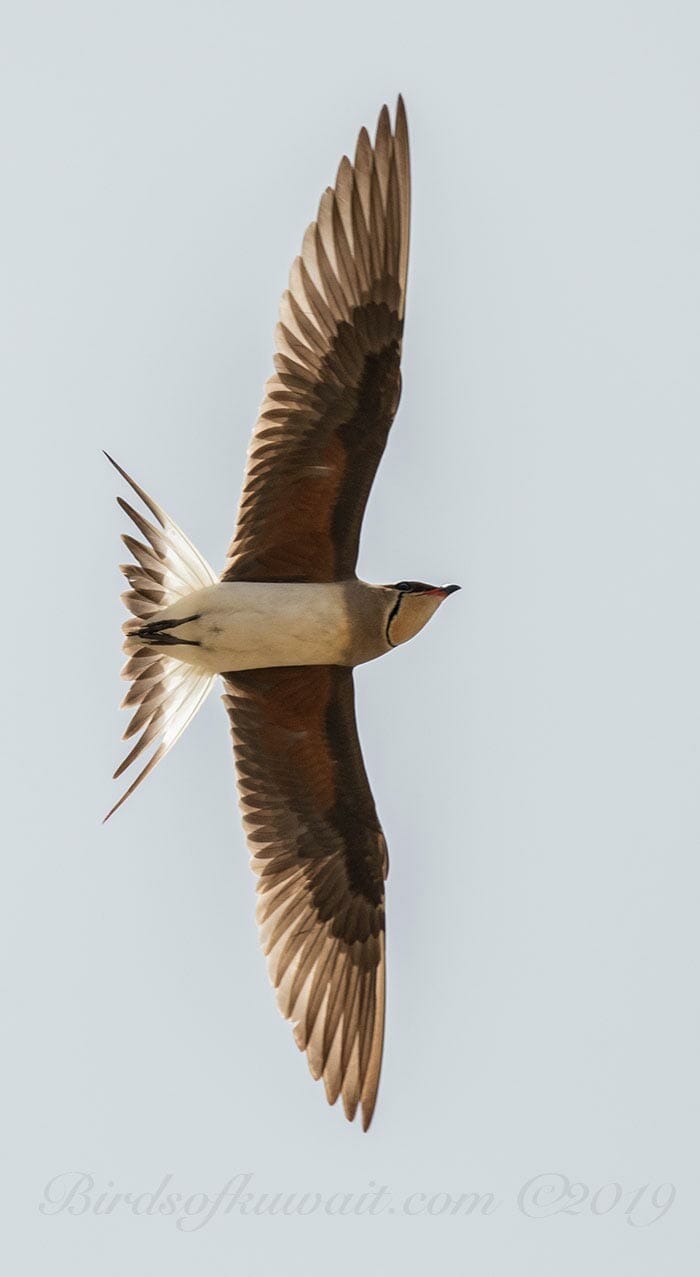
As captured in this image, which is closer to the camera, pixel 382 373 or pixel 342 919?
pixel 382 373

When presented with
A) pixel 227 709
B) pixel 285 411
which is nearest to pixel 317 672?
pixel 227 709

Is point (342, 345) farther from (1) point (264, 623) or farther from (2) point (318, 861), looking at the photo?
(2) point (318, 861)

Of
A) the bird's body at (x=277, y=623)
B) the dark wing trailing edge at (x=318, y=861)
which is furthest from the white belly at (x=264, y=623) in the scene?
the dark wing trailing edge at (x=318, y=861)

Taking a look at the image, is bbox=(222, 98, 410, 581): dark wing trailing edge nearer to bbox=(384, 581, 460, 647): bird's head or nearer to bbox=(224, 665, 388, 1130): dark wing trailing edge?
bbox=(384, 581, 460, 647): bird's head

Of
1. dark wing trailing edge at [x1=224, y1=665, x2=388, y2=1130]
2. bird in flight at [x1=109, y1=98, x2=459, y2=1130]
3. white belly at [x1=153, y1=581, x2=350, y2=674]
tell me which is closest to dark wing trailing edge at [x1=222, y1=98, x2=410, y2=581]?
bird in flight at [x1=109, y1=98, x2=459, y2=1130]

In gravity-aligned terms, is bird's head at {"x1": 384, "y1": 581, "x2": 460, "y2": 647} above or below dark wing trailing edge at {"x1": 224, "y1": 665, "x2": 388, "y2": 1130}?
above

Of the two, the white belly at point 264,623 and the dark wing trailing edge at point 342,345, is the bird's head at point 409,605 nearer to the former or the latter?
the white belly at point 264,623

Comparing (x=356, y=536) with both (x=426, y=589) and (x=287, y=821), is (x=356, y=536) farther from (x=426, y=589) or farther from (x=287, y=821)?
(x=287, y=821)
